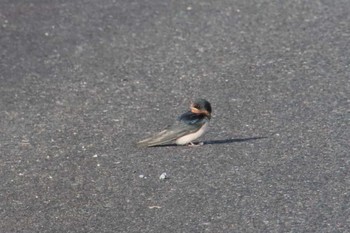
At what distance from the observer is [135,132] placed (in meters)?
9.10

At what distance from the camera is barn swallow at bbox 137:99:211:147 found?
8781 millimetres

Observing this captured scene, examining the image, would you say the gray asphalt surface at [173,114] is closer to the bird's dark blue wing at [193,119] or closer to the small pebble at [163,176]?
the small pebble at [163,176]

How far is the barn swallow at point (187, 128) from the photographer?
878 cm

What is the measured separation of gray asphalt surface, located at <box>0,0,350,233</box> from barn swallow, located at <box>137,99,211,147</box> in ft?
0.27

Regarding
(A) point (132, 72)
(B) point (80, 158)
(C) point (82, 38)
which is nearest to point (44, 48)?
(C) point (82, 38)

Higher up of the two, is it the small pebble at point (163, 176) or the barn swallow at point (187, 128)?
the barn swallow at point (187, 128)

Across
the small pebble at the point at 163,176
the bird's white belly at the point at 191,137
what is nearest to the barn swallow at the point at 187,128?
the bird's white belly at the point at 191,137

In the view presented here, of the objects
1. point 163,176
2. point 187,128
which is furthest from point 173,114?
point 163,176

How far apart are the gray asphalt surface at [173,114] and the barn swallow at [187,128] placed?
0.08 metres

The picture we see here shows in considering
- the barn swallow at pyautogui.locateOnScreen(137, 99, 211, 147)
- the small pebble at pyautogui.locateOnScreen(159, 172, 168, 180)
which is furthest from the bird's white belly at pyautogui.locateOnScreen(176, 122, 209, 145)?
the small pebble at pyautogui.locateOnScreen(159, 172, 168, 180)

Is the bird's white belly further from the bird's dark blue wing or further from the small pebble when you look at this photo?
the small pebble

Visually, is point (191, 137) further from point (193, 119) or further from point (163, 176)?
point (163, 176)

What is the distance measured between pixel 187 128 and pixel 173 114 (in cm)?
69

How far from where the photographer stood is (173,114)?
31.3ft
